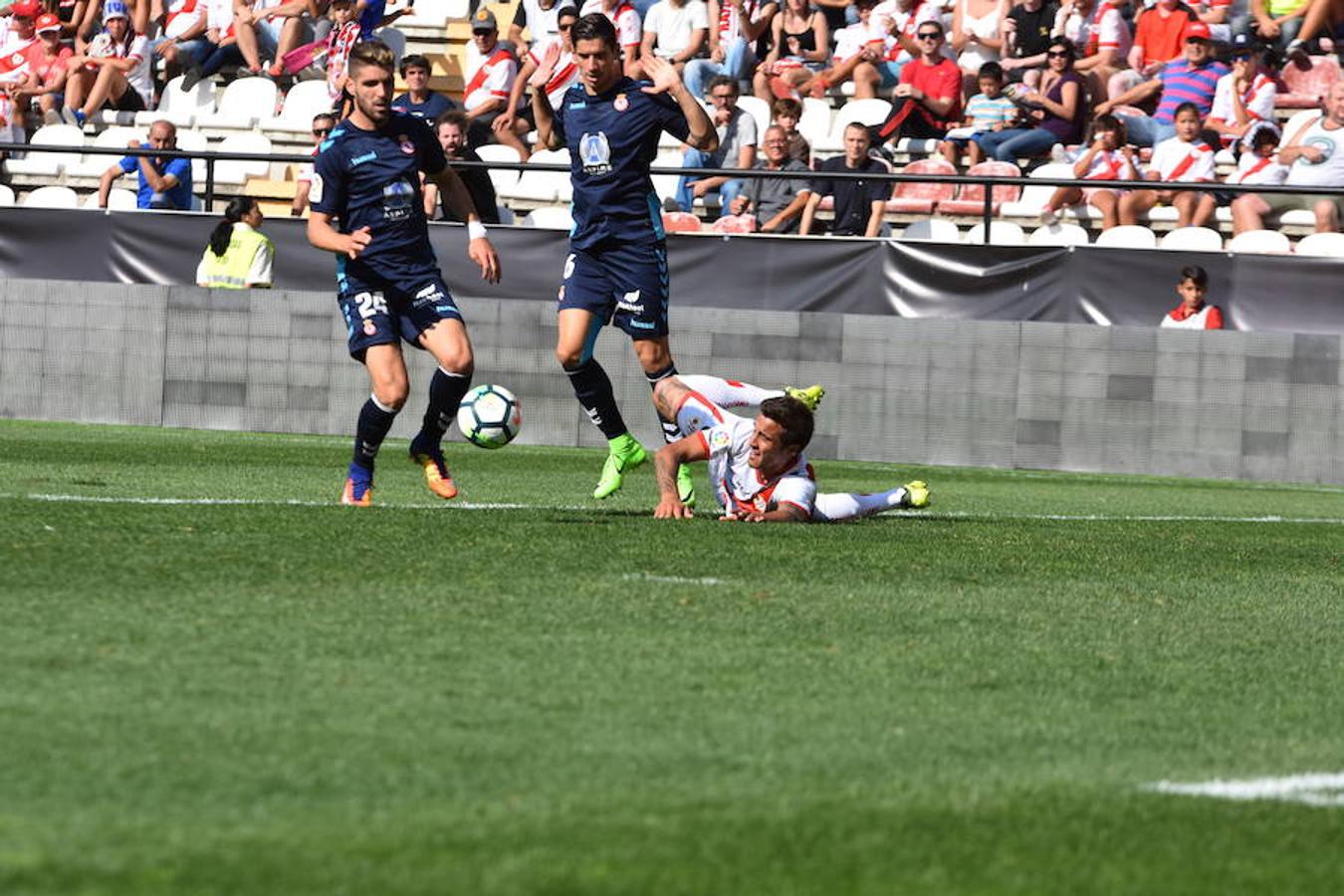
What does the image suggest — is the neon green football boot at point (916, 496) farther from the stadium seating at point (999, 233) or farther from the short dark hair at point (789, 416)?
the stadium seating at point (999, 233)

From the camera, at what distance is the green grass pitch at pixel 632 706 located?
413 centimetres

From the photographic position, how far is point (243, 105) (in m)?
25.9

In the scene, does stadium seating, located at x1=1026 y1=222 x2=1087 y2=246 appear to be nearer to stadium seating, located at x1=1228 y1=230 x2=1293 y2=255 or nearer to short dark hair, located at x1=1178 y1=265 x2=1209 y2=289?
short dark hair, located at x1=1178 y1=265 x2=1209 y2=289

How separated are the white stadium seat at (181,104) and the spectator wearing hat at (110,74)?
0.23 meters

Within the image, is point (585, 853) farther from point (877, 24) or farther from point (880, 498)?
point (877, 24)

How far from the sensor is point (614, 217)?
38.3 ft

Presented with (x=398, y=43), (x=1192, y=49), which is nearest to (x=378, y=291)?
(x=1192, y=49)

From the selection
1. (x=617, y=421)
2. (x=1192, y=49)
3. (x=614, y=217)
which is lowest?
(x=617, y=421)

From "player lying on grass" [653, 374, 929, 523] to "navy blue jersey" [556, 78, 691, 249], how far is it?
99 centimetres

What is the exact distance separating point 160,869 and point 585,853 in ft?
2.55

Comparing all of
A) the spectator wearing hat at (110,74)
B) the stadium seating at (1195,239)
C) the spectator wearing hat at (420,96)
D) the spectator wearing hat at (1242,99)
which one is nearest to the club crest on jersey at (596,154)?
the stadium seating at (1195,239)

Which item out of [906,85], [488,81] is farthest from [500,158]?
[906,85]

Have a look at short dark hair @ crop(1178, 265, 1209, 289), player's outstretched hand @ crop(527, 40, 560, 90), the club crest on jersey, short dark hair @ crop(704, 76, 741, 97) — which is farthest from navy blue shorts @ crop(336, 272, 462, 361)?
player's outstretched hand @ crop(527, 40, 560, 90)

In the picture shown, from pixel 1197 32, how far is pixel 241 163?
10.00 meters
